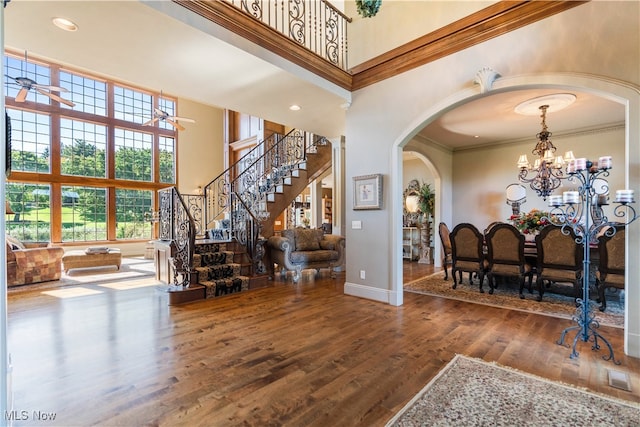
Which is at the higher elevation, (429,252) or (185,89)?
(185,89)

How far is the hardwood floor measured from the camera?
1.93 meters

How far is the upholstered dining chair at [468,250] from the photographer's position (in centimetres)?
479

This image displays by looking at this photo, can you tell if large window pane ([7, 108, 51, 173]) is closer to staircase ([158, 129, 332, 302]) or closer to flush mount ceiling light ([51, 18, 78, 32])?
staircase ([158, 129, 332, 302])

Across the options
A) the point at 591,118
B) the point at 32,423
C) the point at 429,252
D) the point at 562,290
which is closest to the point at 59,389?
the point at 32,423

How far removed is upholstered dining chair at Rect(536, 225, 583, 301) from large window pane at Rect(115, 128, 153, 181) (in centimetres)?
1178

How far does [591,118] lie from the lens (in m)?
5.48

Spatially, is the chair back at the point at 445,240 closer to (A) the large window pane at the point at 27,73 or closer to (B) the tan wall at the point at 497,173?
(B) the tan wall at the point at 497,173

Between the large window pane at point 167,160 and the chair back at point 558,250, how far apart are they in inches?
455

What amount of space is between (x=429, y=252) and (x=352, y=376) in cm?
622

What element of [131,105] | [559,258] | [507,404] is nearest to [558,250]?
[559,258]

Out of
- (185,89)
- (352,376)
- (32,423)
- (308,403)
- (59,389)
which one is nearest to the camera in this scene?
(32,423)

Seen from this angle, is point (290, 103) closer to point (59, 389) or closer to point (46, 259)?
point (59, 389)

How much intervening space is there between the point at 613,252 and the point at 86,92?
534 inches

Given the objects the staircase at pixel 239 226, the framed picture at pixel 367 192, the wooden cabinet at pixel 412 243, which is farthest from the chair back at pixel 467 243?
the staircase at pixel 239 226
